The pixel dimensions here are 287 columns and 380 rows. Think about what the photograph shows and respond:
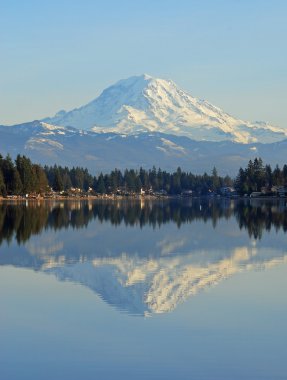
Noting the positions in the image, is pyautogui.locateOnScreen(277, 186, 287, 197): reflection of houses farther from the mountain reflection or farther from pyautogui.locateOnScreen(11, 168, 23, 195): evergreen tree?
the mountain reflection

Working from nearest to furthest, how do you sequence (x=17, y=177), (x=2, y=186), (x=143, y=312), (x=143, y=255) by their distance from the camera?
(x=143, y=312), (x=143, y=255), (x=2, y=186), (x=17, y=177)

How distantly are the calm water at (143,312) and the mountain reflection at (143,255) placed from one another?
6 centimetres

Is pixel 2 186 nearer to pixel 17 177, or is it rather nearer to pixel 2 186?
pixel 2 186

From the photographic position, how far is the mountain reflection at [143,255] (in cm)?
2688

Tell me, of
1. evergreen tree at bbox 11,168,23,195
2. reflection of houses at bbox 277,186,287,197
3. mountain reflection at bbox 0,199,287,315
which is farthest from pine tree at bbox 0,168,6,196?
mountain reflection at bbox 0,199,287,315

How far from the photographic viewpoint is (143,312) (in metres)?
22.6

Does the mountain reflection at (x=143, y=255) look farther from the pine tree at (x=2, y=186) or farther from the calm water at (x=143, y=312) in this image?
the pine tree at (x=2, y=186)

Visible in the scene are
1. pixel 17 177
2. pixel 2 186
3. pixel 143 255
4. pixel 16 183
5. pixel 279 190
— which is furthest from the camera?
pixel 279 190

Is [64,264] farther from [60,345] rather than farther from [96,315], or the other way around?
[60,345]

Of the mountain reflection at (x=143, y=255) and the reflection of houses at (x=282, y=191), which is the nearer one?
the mountain reflection at (x=143, y=255)

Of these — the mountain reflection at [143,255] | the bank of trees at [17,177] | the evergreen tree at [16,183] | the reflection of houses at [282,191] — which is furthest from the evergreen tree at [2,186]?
the mountain reflection at [143,255]

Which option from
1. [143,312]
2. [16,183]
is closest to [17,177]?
[16,183]

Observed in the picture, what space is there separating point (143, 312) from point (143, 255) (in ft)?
55.2

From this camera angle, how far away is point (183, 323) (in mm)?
20953
